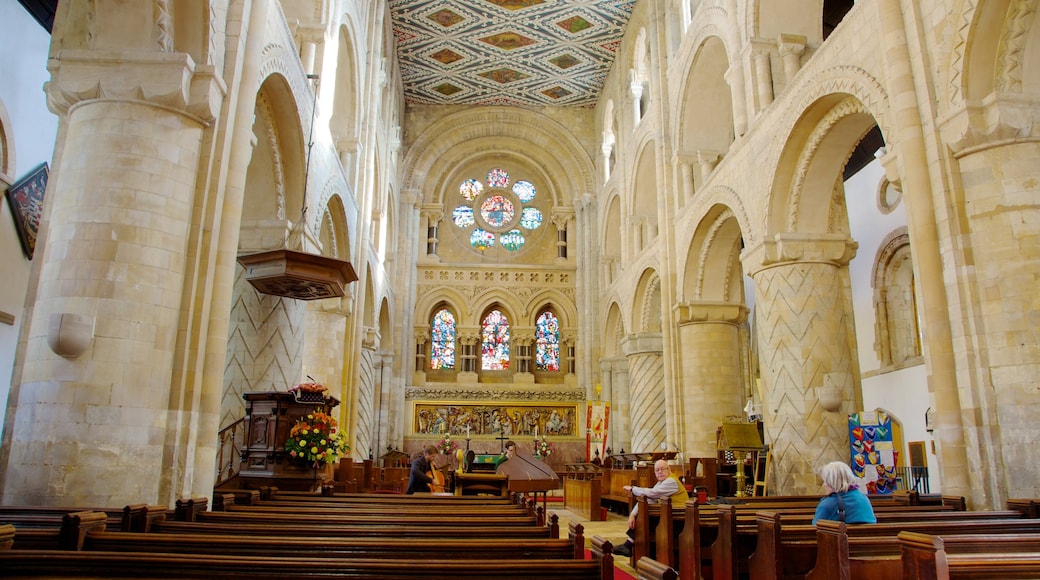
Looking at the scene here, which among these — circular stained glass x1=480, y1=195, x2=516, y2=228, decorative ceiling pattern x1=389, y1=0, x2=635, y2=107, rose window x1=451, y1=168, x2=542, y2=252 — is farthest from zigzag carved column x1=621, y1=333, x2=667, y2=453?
decorative ceiling pattern x1=389, y1=0, x2=635, y2=107

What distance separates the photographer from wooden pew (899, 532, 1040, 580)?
2.78 meters

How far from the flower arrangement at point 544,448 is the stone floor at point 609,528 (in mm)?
7917

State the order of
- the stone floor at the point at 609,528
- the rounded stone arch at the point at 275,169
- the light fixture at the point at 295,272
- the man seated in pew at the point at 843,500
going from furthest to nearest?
the rounded stone arch at the point at 275,169 < the light fixture at the point at 295,272 < the stone floor at the point at 609,528 < the man seated in pew at the point at 843,500

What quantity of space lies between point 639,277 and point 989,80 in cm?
1215

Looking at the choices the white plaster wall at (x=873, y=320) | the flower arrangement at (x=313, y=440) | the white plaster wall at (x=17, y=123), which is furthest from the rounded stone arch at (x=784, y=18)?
the white plaster wall at (x=17, y=123)

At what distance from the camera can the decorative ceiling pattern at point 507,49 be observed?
65.1ft

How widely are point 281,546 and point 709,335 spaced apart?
40.2 ft

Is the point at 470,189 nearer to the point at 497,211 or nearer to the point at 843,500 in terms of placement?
the point at 497,211

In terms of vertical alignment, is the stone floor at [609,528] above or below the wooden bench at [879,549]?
below

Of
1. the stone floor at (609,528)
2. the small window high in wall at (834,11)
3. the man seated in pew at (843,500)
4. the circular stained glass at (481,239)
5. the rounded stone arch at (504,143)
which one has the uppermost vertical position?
the rounded stone arch at (504,143)

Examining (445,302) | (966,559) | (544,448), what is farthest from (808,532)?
(445,302)

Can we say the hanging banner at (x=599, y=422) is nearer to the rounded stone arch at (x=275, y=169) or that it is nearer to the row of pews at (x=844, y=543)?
the rounded stone arch at (x=275, y=169)

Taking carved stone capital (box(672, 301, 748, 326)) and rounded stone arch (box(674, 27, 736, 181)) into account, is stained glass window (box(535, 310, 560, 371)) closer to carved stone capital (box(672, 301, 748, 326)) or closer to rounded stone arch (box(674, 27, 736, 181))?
carved stone capital (box(672, 301, 748, 326))

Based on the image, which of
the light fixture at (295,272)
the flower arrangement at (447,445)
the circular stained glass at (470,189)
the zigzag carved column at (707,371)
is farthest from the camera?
the circular stained glass at (470,189)
